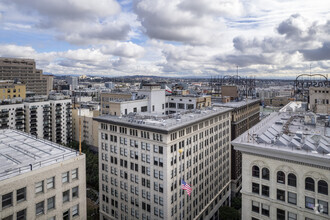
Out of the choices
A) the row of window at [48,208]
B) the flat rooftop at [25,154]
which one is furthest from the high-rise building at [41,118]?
the row of window at [48,208]

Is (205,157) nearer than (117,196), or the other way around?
(117,196)

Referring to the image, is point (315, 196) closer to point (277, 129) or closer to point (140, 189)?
point (277, 129)

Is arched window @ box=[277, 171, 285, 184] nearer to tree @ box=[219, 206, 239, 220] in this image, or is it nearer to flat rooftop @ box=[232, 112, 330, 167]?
flat rooftop @ box=[232, 112, 330, 167]

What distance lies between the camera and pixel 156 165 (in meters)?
57.6

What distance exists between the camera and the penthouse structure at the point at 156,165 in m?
57.3

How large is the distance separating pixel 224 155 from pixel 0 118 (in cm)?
9179

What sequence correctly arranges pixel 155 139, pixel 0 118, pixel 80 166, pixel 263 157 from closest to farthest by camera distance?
pixel 80 166 → pixel 263 157 → pixel 155 139 → pixel 0 118

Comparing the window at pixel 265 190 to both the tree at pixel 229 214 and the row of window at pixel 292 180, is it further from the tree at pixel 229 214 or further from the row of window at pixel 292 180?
the tree at pixel 229 214

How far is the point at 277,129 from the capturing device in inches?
2055

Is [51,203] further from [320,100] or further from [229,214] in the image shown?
[320,100]

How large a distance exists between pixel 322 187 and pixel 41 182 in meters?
36.3

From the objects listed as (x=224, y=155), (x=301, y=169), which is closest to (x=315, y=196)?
(x=301, y=169)

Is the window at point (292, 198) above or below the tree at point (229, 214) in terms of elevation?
above

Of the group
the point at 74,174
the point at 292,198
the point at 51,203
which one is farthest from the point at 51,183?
the point at 292,198
